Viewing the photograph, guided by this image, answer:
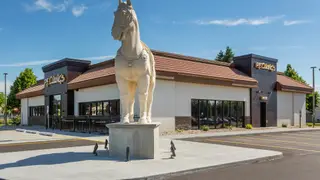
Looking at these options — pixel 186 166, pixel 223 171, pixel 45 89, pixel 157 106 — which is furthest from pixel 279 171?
pixel 45 89

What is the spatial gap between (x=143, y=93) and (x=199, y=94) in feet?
45.6

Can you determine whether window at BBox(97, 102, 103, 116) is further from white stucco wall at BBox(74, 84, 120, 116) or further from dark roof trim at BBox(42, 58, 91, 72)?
dark roof trim at BBox(42, 58, 91, 72)

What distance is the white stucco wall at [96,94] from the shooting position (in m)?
21.7

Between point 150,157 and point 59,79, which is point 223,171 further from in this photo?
point 59,79

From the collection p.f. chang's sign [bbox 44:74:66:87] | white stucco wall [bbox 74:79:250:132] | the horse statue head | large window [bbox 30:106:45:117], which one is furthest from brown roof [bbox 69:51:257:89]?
the horse statue head

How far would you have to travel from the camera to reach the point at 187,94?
22.4 meters

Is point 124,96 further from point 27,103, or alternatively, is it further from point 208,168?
point 27,103

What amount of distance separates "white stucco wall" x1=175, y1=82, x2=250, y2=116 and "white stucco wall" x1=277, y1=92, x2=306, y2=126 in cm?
569

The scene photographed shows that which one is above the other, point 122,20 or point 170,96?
point 122,20

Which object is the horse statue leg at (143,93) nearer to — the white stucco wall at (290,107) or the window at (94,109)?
the window at (94,109)

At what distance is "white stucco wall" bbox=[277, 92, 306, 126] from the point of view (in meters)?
30.4

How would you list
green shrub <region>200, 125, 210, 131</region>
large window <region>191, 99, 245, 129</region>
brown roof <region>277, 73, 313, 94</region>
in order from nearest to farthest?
green shrub <region>200, 125, 210, 131</region> → large window <region>191, 99, 245, 129</region> → brown roof <region>277, 73, 313, 94</region>

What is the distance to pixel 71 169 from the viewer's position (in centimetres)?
768

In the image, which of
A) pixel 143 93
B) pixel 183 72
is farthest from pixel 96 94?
pixel 143 93
